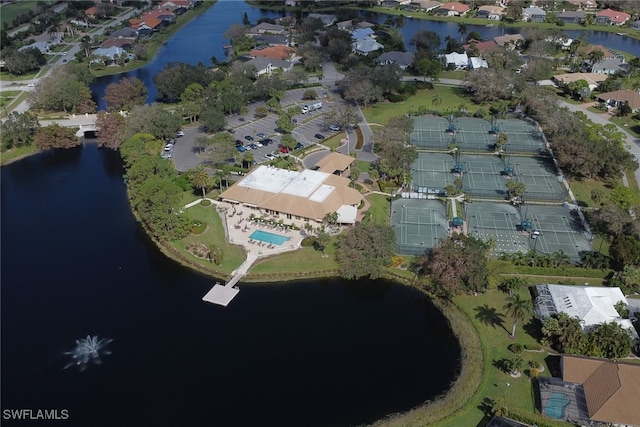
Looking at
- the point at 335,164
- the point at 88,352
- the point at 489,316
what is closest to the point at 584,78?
the point at 335,164

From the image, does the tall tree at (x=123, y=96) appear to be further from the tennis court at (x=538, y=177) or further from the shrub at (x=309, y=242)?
the tennis court at (x=538, y=177)

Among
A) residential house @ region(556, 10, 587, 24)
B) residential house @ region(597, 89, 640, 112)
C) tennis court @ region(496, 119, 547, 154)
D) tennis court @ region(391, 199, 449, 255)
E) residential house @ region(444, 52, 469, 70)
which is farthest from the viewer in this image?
residential house @ region(556, 10, 587, 24)

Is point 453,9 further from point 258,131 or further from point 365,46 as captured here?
point 258,131

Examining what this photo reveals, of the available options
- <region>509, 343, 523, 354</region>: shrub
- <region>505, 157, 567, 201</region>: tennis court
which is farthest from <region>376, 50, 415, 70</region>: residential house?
<region>509, 343, 523, 354</region>: shrub

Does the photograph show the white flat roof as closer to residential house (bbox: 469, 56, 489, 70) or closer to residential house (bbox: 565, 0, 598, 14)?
residential house (bbox: 469, 56, 489, 70)

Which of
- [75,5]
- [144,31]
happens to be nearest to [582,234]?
[144,31]
